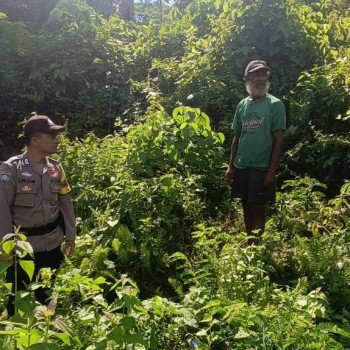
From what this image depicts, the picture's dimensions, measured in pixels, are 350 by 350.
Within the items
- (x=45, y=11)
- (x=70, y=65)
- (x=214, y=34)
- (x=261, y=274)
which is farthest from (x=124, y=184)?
(x=45, y=11)

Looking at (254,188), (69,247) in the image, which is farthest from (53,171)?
(254,188)

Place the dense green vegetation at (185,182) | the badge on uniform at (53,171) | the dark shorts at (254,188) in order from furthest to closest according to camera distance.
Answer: the dark shorts at (254,188) → the badge on uniform at (53,171) → the dense green vegetation at (185,182)

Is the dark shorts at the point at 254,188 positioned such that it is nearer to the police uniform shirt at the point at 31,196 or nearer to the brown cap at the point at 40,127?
the police uniform shirt at the point at 31,196

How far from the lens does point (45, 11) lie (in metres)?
10.4

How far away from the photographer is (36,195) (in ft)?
10.8

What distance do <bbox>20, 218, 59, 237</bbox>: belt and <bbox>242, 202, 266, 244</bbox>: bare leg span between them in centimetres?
178

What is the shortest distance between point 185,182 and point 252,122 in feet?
3.53

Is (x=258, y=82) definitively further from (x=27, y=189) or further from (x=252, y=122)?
(x=27, y=189)

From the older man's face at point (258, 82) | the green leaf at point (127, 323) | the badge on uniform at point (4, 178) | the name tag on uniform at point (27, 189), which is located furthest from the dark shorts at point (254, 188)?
the green leaf at point (127, 323)

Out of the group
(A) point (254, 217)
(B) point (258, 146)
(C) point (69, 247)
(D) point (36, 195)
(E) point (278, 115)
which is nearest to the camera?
(D) point (36, 195)

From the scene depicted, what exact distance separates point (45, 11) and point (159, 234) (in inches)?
308

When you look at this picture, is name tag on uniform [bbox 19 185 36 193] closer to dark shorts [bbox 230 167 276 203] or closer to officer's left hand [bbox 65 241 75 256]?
officer's left hand [bbox 65 241 75 256]

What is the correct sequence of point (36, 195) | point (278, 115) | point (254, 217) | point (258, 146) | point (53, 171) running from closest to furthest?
point (36, 195)
point (53, 171)
point (278, 115)
point (258, 146)
point (254, 217)

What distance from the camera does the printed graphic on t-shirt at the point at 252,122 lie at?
4.21 m
